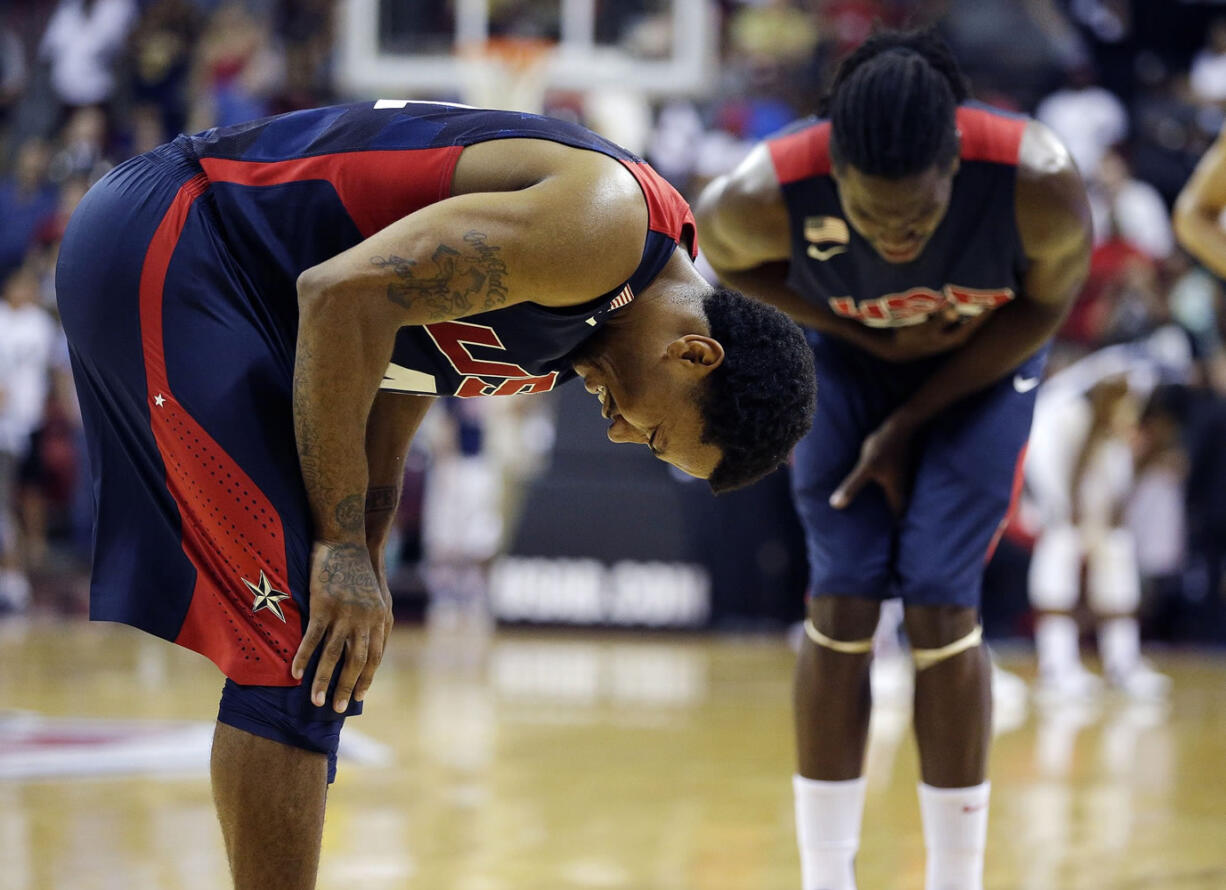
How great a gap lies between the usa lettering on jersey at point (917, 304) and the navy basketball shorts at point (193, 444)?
4.47ft

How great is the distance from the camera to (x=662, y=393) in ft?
7.48

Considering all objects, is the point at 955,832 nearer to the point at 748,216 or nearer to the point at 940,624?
A: the point at 940,624

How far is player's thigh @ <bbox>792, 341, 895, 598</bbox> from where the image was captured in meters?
3.07

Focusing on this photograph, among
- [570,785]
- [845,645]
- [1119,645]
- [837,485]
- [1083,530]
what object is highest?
[837,485]

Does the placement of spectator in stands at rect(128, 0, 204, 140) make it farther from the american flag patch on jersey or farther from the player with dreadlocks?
the american flag patch on jersey

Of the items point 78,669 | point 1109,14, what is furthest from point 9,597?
point 1109,14

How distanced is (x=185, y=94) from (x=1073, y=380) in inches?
334

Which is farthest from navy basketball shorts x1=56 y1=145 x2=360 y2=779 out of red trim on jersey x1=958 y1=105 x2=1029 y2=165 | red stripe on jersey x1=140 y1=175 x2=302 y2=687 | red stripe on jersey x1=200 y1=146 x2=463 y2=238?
red trim on jersey x1=958 y1=105 x2=1029 y2=165

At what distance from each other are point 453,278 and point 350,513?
393 millimetres

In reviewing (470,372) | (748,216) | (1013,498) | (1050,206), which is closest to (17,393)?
(748,216)

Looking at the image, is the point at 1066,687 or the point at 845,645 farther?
the point at 1066,687

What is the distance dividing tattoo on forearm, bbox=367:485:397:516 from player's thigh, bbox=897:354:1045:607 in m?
1.08

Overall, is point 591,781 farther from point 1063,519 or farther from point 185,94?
point 185,94

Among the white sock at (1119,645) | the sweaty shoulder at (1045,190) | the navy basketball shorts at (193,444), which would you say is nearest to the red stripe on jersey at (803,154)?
the sweaty shoulder at (1045,190)
